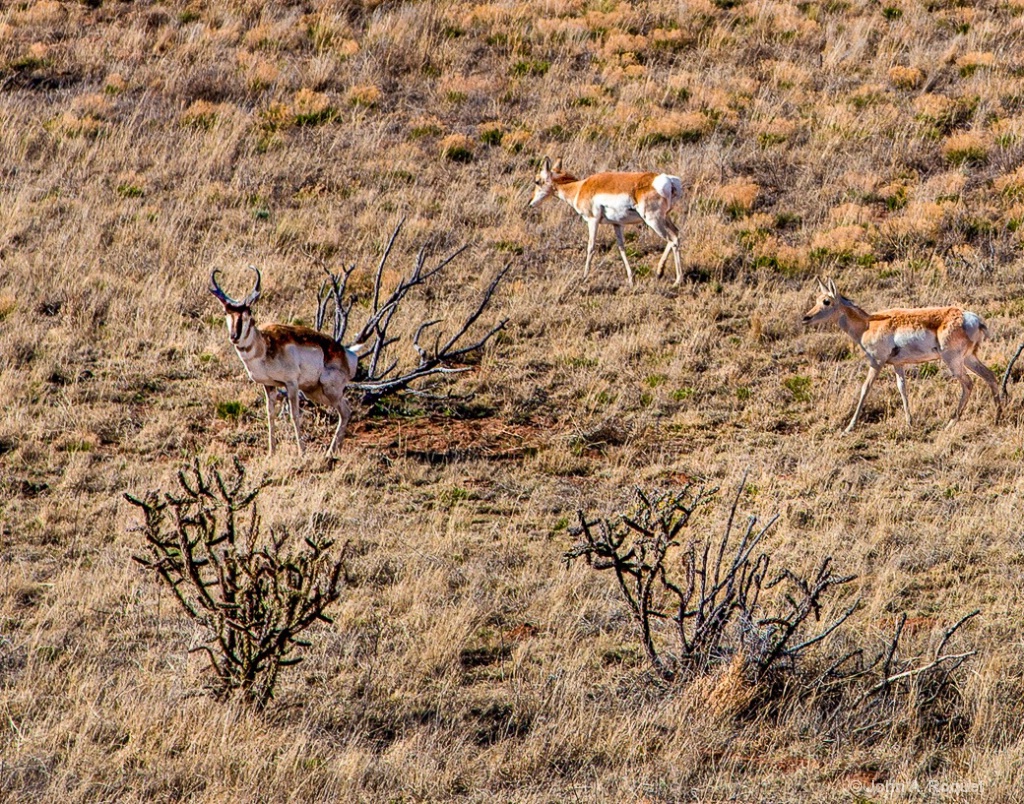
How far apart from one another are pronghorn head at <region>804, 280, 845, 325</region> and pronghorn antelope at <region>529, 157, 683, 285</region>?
282 cm

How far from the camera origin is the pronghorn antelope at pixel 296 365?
36.2ft

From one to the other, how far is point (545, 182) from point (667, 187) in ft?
7.34

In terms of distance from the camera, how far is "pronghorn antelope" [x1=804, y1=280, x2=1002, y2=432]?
1253 cm

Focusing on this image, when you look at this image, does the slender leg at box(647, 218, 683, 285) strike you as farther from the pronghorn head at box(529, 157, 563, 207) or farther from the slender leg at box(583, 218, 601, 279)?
the pronghorn head at box(529, 157, 563, 207)

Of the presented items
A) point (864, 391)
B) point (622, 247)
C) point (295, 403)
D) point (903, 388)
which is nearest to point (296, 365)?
point (295, 403)

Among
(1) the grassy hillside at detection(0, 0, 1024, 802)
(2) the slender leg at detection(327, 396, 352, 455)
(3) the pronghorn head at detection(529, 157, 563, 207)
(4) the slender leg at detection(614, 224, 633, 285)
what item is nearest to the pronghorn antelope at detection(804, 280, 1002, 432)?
(1) the grassy hillside at detection(0, 0, 1024, 802)

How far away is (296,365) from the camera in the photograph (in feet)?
37.1

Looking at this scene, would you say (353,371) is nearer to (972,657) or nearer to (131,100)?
(972,657)

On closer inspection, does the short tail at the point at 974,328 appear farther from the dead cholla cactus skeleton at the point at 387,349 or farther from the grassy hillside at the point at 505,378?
the dead cholla cactus skeleton at the point at 387,349

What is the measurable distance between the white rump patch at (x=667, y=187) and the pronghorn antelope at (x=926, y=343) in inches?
146

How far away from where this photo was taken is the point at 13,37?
22.9 metres

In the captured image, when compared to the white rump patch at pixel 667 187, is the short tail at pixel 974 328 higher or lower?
lower

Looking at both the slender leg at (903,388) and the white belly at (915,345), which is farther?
the white belly at (915,345)

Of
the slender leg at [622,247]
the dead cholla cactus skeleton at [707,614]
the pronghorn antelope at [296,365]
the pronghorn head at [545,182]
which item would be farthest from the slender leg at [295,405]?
the pronghorn head at [545,182]
